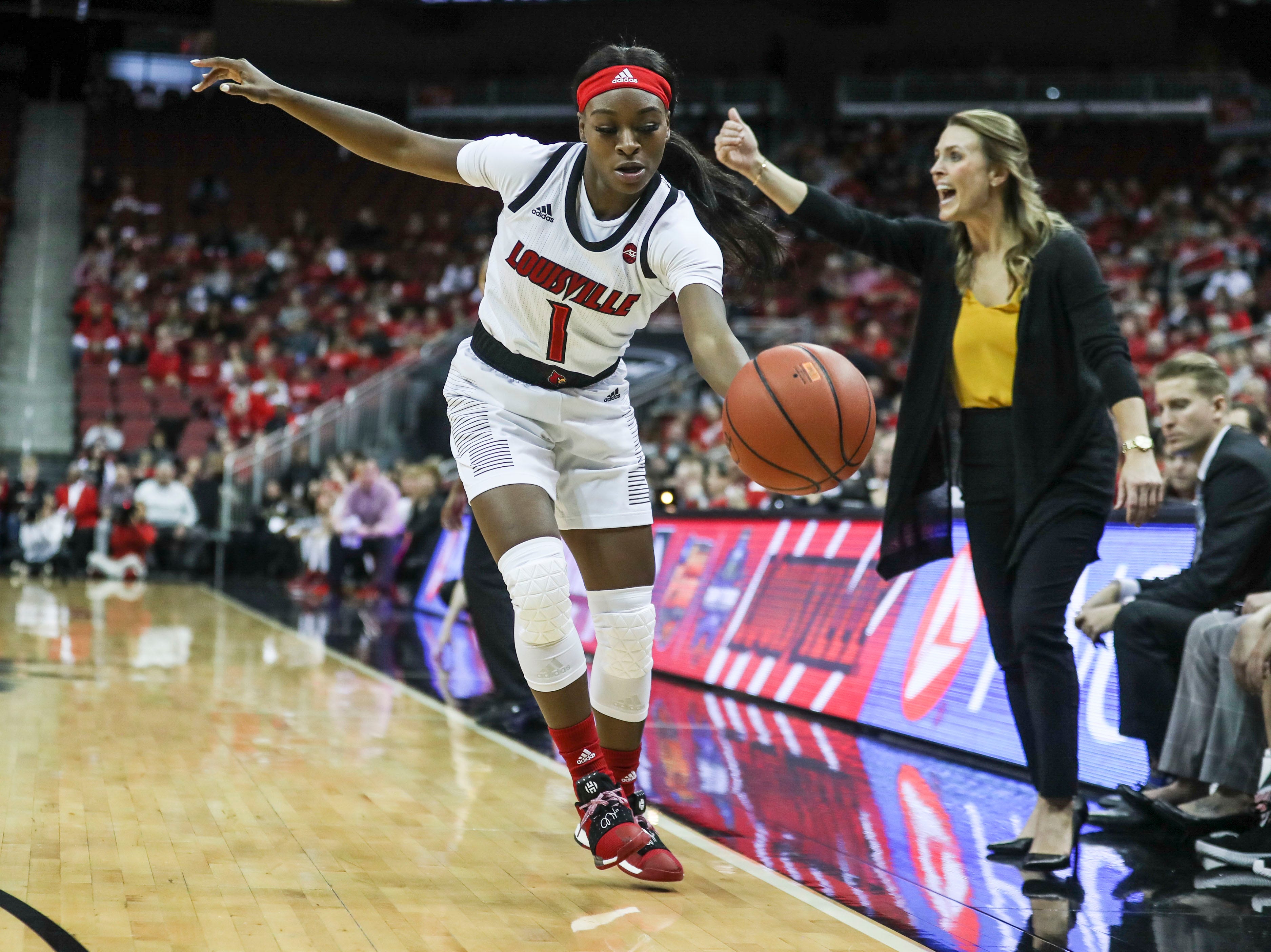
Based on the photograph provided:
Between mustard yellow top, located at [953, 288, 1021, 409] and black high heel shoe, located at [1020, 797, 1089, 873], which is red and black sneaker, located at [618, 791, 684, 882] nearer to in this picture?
black high heel shoe, located at [1020, 797, 1089, 873]

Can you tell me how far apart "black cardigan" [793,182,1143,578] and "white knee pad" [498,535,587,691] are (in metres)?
1.13

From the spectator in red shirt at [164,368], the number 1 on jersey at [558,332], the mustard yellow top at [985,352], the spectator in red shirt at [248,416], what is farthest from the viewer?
the spectator in red shirt at [164,368]

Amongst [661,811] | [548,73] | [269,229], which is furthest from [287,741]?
[548,73]

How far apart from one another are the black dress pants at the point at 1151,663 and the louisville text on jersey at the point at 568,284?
1985 millimetres

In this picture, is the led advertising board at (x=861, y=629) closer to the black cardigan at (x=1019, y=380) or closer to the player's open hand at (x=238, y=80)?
the black cardigan at (x=1019, y=380)

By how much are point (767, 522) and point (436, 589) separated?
5.53 meters

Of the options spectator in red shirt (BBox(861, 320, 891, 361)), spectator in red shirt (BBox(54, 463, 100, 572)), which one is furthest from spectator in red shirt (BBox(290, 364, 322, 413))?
spectator in red shirt (BBox(861, 320, 891, 361))

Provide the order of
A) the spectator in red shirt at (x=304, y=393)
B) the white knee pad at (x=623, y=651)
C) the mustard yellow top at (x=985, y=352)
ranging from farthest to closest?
the spectator in red shirt at (x=304, y=393) < the mustard yellow top at (x=985, y=352) < the white knee pad at (x=623, y=651)

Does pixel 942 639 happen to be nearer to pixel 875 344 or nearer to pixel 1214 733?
pixel 1214 733

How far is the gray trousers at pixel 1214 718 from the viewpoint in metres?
3.89

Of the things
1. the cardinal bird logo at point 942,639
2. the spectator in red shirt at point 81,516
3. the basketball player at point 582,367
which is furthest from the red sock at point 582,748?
the spectator in red shirt at point 81,516

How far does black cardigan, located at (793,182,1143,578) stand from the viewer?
3646 mm

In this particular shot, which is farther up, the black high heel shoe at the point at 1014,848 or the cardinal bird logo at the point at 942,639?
the cardinal bird logo at the point at 942,639

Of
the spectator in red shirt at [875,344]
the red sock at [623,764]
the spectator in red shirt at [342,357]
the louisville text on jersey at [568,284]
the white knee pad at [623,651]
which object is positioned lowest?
the red sock at [623,764]
